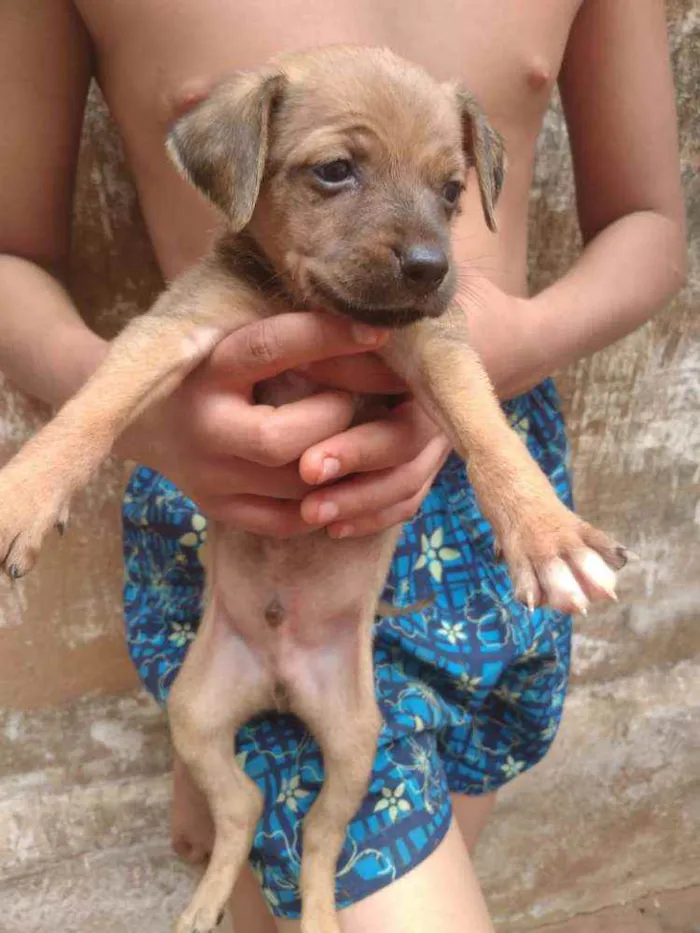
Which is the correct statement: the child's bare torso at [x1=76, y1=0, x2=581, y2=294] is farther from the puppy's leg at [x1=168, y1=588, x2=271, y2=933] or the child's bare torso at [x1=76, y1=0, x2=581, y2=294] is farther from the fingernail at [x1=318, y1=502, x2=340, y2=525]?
the puppy's leg at [x1=168, y1=588, x2=271, y2=933]

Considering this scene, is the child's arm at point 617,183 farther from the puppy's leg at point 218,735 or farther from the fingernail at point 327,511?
the puppy's leg at point 218,735

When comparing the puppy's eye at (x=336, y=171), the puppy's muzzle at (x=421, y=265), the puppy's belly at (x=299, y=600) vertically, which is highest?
the puppy's eye at (x=336, y=171)

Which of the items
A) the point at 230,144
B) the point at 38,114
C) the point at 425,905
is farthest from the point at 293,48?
the point at 425,905

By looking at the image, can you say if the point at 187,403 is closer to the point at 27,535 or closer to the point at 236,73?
the point at 27,535

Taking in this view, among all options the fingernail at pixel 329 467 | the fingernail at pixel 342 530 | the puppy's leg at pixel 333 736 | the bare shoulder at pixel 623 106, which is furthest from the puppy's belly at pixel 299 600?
the bare shoulder at pixel 623 106

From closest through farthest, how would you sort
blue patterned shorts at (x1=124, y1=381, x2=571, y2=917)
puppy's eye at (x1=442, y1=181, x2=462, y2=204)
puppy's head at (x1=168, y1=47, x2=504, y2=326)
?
1. puppy's head at (x1=168, y1=47, x2=504, y2=326)
2. puppy's eye at (x1=442, y1=181, x2=462, y2=204)
3. blue patterned shorts at (x1=124, y1=381, x2=571, y2=917)

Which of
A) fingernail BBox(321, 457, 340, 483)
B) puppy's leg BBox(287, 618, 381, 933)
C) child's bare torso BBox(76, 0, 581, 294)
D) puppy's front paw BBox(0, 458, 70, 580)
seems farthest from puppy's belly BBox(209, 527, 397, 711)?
child's bare torso BBox(76, 0, 581, 294)

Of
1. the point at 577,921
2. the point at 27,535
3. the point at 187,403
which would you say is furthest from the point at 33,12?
the point at 577,921
